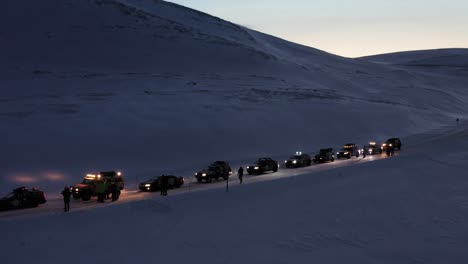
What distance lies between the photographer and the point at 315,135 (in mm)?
66750

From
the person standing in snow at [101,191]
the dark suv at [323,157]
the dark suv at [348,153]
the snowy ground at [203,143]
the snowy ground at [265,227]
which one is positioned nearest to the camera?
the snowy ground at [265,227]

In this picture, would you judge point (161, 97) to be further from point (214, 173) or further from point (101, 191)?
point (101, 191)

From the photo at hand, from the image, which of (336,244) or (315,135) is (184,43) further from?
(336,244)

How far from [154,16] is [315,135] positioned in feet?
254

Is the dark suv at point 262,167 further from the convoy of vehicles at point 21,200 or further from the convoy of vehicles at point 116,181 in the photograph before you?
the convoy of vehicles at point 21,200

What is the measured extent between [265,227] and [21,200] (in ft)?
42.4

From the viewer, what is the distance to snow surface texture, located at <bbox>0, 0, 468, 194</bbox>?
152ft

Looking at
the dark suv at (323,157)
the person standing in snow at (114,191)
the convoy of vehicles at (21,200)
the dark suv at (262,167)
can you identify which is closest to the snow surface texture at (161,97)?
the dark suv at (262,167)

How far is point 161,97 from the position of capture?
6906 centimetres

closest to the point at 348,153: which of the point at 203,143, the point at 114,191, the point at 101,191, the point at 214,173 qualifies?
the point at 203,143

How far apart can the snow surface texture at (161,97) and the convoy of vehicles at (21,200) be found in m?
7.01

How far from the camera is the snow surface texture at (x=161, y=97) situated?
152ft

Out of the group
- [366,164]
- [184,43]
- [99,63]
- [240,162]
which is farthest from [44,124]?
[184,43]

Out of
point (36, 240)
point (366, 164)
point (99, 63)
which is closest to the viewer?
point (36, 240)
